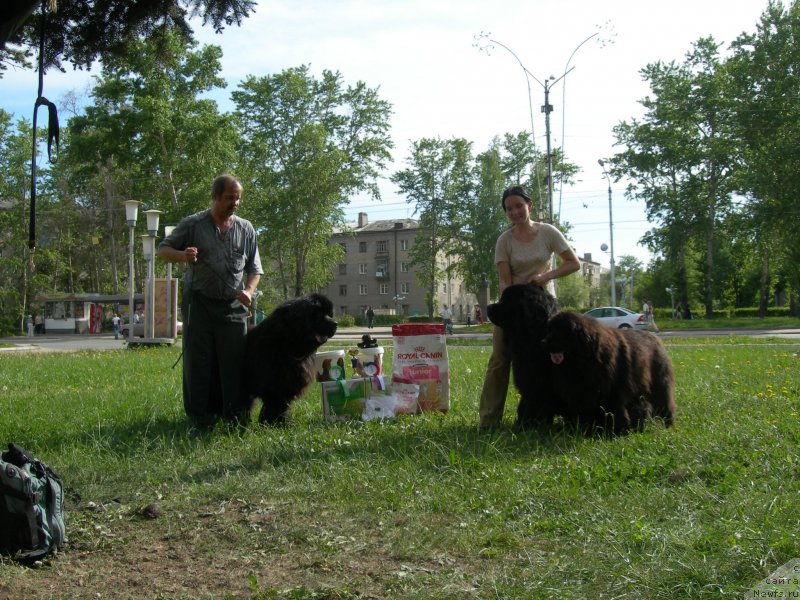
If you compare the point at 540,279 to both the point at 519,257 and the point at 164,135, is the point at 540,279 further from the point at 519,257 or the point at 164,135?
the point at 164,135

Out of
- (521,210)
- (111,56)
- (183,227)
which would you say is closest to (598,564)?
(521,210)

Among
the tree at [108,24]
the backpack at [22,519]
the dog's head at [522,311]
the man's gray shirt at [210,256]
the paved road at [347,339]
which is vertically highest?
the tree at [108,24]

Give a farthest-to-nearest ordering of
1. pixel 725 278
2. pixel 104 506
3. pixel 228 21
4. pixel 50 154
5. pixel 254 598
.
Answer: pixel 725 278, pixel 228 21, pixel 104 506, pixel 50 154, pixel 254 598

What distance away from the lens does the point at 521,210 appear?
5.64 m

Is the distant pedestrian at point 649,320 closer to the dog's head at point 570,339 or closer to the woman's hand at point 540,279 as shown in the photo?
the woman's hand at point 540,279

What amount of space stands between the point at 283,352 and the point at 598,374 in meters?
2.60

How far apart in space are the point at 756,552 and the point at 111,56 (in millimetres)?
4230

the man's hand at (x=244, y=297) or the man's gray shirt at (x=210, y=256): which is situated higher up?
the man's gray shirt at (x=210, y=256)

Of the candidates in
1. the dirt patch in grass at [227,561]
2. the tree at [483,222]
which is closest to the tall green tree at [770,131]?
the tree at [483,222]

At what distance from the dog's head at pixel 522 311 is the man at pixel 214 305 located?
6.99 feet

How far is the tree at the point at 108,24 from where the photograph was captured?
3717 mm

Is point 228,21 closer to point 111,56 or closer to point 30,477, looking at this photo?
point 111,56

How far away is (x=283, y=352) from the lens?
233 inches

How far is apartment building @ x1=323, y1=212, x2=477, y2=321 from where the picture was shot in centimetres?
8644
